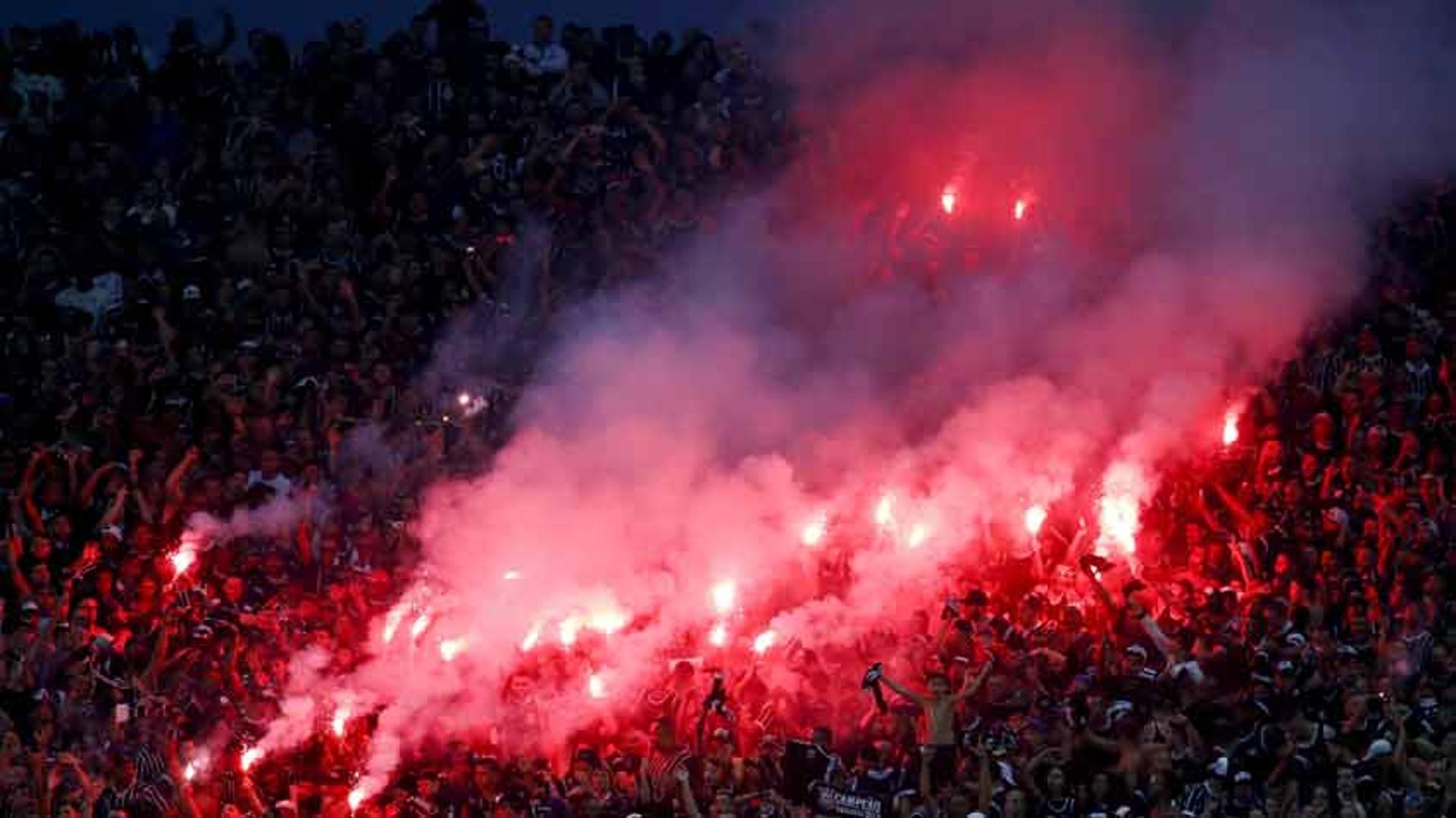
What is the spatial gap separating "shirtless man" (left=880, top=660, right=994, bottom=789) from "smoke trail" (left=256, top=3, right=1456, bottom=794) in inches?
50.0

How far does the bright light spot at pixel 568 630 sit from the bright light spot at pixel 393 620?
2.97 feet

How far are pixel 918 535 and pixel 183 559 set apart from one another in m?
4.43

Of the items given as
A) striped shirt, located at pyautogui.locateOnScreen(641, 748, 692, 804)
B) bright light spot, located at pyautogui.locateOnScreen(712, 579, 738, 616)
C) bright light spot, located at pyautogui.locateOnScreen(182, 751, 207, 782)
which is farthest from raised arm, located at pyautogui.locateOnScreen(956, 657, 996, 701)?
bright light spot, located at pyautogui.locateOnScreen(182, 751, 207, 782)

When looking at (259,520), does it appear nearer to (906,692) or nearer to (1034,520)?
(906,692)

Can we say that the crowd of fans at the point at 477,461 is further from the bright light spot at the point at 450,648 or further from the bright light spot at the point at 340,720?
the bright light spot at the point at 450,648

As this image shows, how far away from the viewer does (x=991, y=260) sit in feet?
61.1

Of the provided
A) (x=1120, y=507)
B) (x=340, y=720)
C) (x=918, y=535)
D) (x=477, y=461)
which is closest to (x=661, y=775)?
(x=340, y=720)

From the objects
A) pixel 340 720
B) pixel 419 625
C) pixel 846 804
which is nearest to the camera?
pixel 846 804

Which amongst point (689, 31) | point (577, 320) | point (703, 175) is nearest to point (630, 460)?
point (577, 320)

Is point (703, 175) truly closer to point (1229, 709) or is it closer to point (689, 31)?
point (689, 31)

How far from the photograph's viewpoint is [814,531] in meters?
16.2

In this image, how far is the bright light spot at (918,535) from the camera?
16.1 metres

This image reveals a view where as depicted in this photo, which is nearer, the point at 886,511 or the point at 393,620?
the point at 393,620

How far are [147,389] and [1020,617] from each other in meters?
5.54
